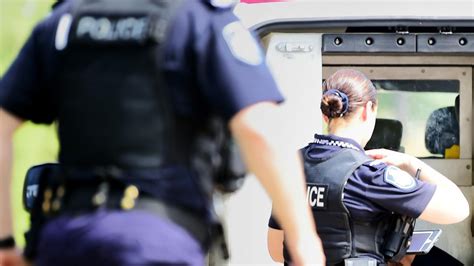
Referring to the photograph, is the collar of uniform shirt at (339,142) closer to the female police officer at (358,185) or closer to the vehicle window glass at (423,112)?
the female police officer at (358,185)

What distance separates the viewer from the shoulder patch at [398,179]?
2.46 metres

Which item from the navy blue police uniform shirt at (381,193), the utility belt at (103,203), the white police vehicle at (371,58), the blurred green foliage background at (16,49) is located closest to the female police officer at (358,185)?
the navy blue police uniform shirt at (381,193)

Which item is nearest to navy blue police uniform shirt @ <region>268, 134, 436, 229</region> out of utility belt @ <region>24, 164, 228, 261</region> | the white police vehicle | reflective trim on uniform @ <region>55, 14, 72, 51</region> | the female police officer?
the female police officer

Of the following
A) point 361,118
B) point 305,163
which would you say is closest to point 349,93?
point 361,118

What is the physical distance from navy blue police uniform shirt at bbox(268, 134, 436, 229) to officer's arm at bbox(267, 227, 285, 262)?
0.31 meters

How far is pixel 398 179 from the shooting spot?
247 cm

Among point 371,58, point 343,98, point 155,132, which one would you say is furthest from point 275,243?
point 155,132

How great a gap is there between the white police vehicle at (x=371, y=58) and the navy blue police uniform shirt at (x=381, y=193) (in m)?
0.47

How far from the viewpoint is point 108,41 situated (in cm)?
146

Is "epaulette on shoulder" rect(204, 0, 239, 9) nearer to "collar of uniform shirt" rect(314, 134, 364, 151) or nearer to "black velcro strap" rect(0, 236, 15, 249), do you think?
"black velcro strap" rect(0, 236, 15, 249)

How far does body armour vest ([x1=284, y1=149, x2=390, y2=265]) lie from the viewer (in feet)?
8.30

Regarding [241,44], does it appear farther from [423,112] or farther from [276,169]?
[423,112]

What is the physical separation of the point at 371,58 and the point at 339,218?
3.58 feet

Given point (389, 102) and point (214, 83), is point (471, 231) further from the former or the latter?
point (214, 83)
